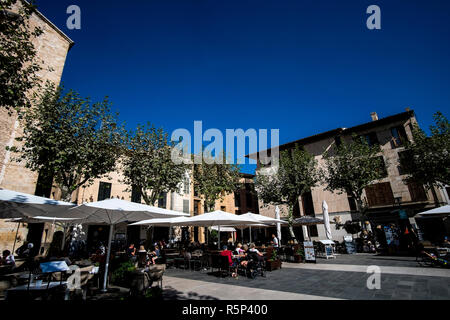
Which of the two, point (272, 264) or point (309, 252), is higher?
point (309, 252)

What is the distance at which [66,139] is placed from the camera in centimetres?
1147

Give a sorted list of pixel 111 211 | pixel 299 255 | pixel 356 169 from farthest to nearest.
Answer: pixel 356 169
pixel 299 255
pixel 111 211

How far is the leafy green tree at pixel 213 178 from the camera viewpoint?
75.3 ft

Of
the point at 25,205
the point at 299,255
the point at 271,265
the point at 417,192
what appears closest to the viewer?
the point at 25,205

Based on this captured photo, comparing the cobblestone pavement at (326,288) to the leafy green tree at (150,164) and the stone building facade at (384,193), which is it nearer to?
the leafy green tree at (150,164)

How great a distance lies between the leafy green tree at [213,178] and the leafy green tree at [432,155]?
1631cm

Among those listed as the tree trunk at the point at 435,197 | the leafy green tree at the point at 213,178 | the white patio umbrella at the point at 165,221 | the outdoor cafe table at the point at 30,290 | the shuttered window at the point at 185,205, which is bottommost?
the outdoor cafe table at the point at 30,290

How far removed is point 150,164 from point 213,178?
956 cm

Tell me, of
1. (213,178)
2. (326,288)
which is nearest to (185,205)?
(213,178)

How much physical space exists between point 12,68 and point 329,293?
10.1 m

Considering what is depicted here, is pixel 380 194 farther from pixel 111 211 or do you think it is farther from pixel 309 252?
pixel 111 211

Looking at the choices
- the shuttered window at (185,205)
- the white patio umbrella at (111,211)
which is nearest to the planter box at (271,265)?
the white patio umbrella at (111,211)
